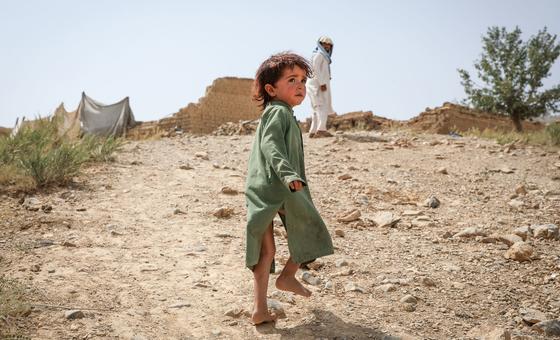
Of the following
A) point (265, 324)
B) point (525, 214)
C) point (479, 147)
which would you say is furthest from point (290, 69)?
point (479, 147)

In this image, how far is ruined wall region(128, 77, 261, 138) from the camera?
16344 millimetres

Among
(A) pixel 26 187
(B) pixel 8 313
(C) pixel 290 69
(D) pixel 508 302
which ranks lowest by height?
(D) pixel 508 302

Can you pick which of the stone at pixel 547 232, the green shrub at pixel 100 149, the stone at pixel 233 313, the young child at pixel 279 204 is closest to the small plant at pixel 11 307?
the stone at pixel 233 313

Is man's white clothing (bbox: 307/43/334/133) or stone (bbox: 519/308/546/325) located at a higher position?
man's white clothing (bbox: 307/43/334/133)

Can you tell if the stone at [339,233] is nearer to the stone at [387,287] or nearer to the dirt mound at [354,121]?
the stone at [387,287]

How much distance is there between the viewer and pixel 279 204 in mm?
2250

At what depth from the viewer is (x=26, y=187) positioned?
16.3ft

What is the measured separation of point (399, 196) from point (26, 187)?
3797 mm

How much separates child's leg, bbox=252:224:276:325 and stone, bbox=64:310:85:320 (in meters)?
0.79

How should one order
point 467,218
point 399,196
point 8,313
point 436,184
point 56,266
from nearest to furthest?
point 8,313 → point 56,266 → point 467,218 → point 399,196 → point 436,184

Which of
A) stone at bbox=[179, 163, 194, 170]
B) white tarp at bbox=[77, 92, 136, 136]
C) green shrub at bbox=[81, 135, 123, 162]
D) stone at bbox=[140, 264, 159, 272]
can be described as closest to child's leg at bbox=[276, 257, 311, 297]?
stone at bbox=[140, 264, 159, 272]

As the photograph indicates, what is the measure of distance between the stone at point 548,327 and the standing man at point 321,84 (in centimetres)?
686

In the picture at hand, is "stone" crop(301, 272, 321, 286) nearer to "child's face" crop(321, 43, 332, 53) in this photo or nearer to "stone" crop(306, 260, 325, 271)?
"stone" crop(306, 260, 325, 271)

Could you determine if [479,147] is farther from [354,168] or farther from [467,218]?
[467,218]
